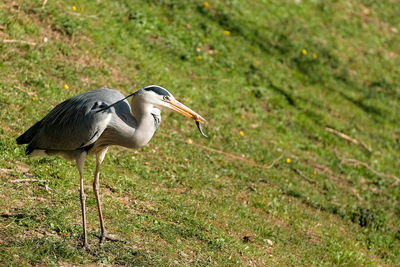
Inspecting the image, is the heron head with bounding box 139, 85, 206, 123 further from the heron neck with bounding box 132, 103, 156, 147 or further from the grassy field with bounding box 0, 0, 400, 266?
the grassy field with bounding box 0, 0, 400, 266

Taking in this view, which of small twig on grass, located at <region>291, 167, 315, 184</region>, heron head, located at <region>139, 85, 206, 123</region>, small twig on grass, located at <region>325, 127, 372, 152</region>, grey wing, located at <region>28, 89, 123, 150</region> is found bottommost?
small twig on grass, located at <region>291, 167, 315, 184</region>

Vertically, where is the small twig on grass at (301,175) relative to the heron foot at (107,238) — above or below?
below

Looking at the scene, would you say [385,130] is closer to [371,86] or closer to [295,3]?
[371,86]

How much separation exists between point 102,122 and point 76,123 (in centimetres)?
35

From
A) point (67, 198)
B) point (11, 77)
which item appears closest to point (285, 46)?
point (11, 77)

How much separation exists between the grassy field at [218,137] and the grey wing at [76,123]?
724 mm

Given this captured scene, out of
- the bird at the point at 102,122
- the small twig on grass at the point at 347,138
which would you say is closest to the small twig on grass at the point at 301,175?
the small twig on grass at the point at 347,138

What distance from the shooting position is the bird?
566 centimetres

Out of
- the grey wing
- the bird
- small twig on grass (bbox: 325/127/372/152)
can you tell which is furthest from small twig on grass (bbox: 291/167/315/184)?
the grey wing

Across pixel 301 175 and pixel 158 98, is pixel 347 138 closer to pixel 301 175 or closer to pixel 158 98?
pixel 301 175

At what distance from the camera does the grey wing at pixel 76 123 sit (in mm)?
5703

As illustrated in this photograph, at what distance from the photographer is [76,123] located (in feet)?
19.2

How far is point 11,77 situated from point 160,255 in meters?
4.18

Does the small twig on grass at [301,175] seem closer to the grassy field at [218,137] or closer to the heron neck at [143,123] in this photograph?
the grassy field at [218,137]
